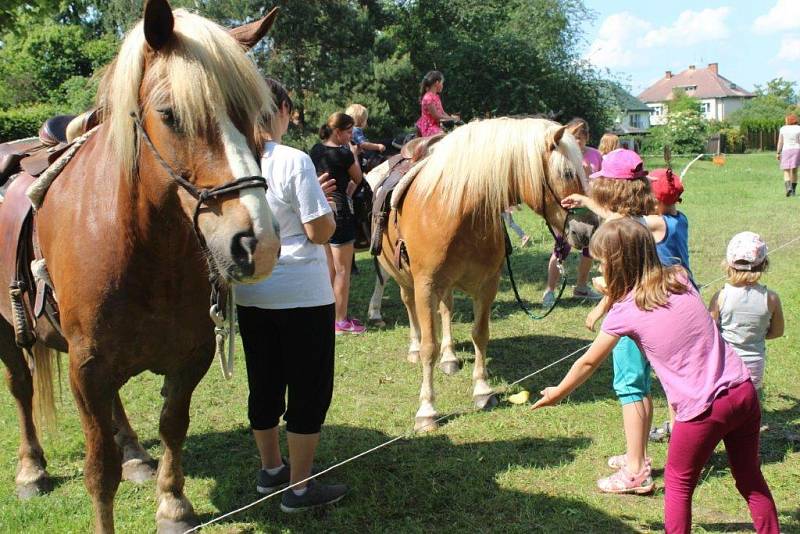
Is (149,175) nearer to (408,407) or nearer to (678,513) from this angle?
(678,513)

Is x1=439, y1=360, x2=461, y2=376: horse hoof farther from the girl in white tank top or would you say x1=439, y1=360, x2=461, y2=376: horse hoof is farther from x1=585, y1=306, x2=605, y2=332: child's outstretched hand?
x1=585, y1=306, x2=605, y2=332: child's outstretched hand

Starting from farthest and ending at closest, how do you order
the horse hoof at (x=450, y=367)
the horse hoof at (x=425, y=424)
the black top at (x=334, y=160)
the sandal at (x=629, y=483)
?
1. the black top at (x=334, y=160)
2. the horse hoof at (x=450, y=367)
3. the horse hoof at (x=425, y=424)
4. the sandal at (x=629, y=483)

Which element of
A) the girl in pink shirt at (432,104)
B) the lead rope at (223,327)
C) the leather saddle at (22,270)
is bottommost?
the lead rope at (223,327)

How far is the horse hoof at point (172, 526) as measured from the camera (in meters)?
3.29

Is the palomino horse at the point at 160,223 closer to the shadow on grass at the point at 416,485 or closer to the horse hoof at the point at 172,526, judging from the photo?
the horse hoof at the point at 172,526

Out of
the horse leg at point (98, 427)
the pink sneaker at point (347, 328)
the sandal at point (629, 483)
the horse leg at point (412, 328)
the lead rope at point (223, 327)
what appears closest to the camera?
the lead rope at point (223, 327)

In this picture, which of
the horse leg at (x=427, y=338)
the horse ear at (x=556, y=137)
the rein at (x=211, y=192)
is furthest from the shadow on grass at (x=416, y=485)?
the horse ear at (x=556, y=137)

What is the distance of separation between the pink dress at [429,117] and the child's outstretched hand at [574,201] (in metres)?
3.98

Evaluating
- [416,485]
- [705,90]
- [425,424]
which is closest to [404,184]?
[425,424]

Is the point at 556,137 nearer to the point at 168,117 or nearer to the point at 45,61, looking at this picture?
the point at 168,117

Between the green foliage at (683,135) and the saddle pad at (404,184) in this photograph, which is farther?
the green foliage at (683,135)

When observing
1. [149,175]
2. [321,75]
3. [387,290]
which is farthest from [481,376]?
[321,75]

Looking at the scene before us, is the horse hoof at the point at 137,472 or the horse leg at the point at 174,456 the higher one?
the horse leg at the point at 174,456

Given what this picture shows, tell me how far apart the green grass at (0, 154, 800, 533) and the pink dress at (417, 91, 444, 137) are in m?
2.77
